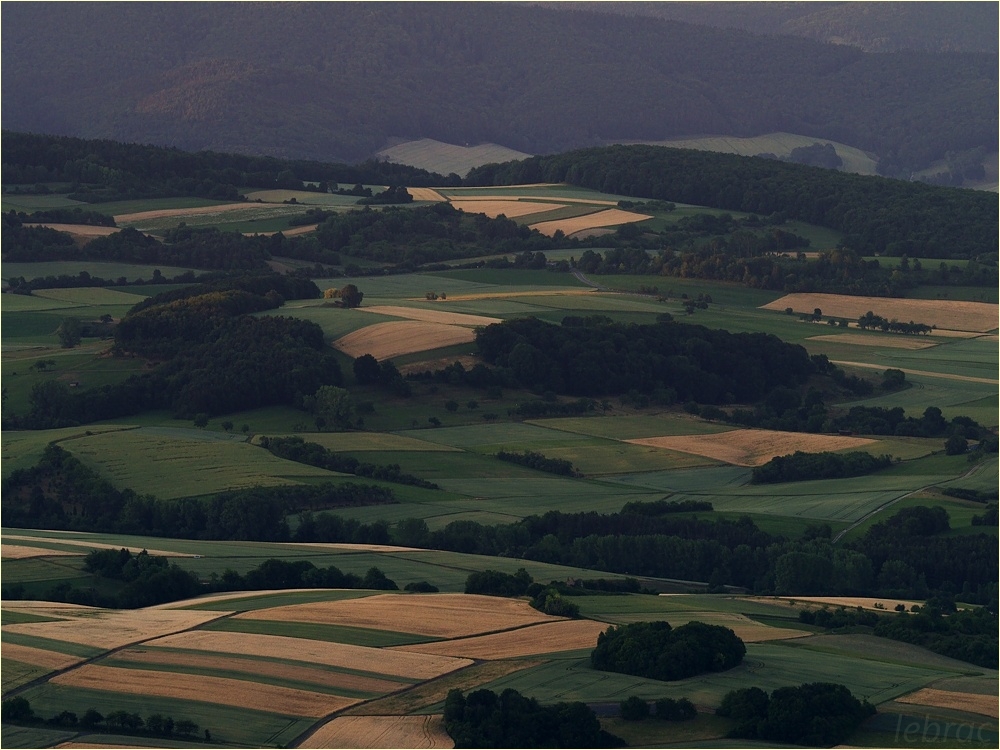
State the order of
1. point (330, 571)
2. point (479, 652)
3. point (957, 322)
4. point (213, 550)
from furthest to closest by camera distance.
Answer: point (957, 322) < point (213, 550) < point (330, 571) < point (479, 652)

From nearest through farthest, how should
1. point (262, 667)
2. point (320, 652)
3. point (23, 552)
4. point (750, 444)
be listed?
point (262, 667) → point (320, 652) → point (23, 552) → point (750, 444)

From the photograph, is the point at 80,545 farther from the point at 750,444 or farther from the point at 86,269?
the point at 86,269

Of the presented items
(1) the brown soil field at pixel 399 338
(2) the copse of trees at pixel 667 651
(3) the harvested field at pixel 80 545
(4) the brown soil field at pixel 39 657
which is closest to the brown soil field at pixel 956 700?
(2) the copse of trees at pixel 667 651

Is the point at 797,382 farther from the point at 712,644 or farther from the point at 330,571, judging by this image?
the point at 712,644

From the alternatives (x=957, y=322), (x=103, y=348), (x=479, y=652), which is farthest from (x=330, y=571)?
(x=957, y=322)

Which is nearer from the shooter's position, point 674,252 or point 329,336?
point 329,336

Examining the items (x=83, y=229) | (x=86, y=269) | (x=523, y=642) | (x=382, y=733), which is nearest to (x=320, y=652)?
(x=523, y=642)

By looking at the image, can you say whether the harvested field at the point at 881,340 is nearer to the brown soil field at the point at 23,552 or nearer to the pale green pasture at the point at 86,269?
the pale green pasture at the point at 86,269
